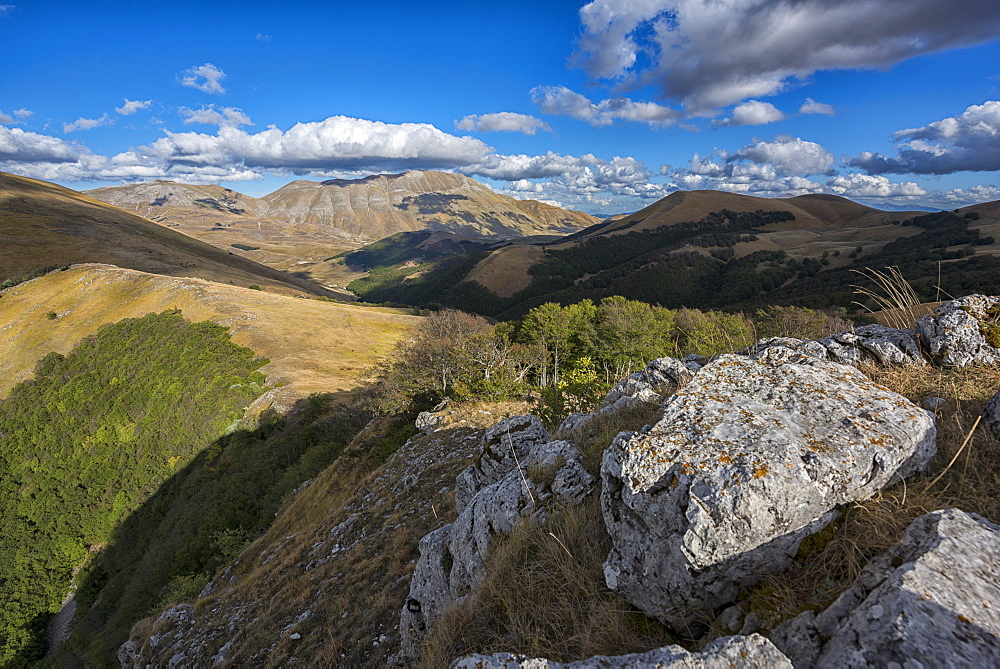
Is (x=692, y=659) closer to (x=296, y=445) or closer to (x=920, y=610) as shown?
(x=920, y=610)

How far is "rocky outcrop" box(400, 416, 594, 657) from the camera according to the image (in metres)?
5.98

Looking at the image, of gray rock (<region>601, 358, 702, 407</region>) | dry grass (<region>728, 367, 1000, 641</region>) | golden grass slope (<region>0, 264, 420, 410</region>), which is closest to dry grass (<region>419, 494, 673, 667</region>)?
dry grass (<region>728, 367, 1000, 641</region>)

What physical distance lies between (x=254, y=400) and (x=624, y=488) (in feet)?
163

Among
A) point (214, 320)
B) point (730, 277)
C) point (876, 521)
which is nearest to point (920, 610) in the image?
point (876, 521)

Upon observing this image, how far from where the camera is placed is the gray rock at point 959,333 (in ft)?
20.4

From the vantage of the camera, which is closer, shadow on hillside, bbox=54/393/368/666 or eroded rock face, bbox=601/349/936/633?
eroded rock face, bbox=601/349/936/633

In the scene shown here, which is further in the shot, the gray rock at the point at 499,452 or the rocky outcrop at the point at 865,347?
the gray rock at the point at 499,452

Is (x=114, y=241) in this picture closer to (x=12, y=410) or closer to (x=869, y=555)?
(x=12, y=410)

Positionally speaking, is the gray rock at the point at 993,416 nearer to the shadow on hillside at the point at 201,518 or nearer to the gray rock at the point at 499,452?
the gray rock at the point at 499,452

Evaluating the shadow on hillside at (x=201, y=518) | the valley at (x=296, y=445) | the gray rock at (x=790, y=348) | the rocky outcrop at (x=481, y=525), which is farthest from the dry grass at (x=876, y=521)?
the shadow on hillside at (x=201, y=518)

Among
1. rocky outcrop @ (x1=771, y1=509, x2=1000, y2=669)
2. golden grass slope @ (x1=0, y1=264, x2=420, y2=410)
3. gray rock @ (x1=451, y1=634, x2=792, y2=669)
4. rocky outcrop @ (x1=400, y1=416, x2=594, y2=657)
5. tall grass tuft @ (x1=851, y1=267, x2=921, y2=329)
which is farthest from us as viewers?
golden grass slope @ (x1=0, y1=264, x2=420, y2=410)

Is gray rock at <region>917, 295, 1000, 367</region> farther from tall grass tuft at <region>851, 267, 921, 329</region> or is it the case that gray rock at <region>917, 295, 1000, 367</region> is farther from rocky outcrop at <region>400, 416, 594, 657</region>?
rocky outcrop at <region>400, 416, 594, 657</region>

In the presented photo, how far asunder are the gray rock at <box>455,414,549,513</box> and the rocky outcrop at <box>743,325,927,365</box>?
4684 millimetres

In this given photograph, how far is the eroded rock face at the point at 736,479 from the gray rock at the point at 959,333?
2.61m
